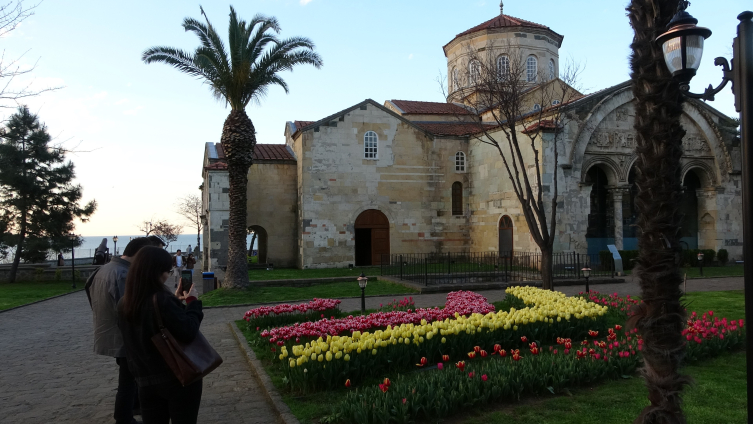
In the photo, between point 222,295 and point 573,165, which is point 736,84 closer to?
point 222,295

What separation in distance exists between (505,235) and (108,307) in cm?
2140

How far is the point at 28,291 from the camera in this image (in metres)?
20.9

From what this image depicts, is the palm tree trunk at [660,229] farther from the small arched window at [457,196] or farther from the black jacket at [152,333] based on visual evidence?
the small arched window at [457,196]

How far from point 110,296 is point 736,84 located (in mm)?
5716

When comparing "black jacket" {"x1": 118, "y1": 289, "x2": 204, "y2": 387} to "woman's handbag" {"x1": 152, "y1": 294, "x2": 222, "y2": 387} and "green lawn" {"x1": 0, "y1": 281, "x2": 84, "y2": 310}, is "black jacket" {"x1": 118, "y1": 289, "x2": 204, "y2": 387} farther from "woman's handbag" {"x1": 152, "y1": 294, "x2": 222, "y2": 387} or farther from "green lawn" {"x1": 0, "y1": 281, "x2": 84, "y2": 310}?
"green lawn" {"x1": 0, "y1": 281, "x2": 84, "y2": 310}

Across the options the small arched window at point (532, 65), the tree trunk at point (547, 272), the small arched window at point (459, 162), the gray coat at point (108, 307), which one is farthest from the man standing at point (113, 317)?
the small arched window at point (532, 65)

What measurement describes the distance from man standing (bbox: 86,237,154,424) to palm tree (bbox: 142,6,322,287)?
11979 millimetres

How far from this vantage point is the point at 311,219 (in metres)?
25.6

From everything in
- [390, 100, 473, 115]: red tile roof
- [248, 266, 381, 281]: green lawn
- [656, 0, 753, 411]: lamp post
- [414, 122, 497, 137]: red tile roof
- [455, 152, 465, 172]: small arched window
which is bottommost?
[248, 266, 381, 281]: green lawn

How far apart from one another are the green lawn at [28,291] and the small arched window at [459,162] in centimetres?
1930

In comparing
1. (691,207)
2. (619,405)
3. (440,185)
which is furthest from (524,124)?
(619,405)

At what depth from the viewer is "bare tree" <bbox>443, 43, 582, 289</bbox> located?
579 inches

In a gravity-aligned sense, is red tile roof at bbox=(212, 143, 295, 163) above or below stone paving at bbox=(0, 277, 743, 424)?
above

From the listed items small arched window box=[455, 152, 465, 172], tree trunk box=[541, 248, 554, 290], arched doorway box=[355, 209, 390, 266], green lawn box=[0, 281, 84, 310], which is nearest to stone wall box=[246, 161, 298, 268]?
arched doorway box=[355, 209, 390, 266]
